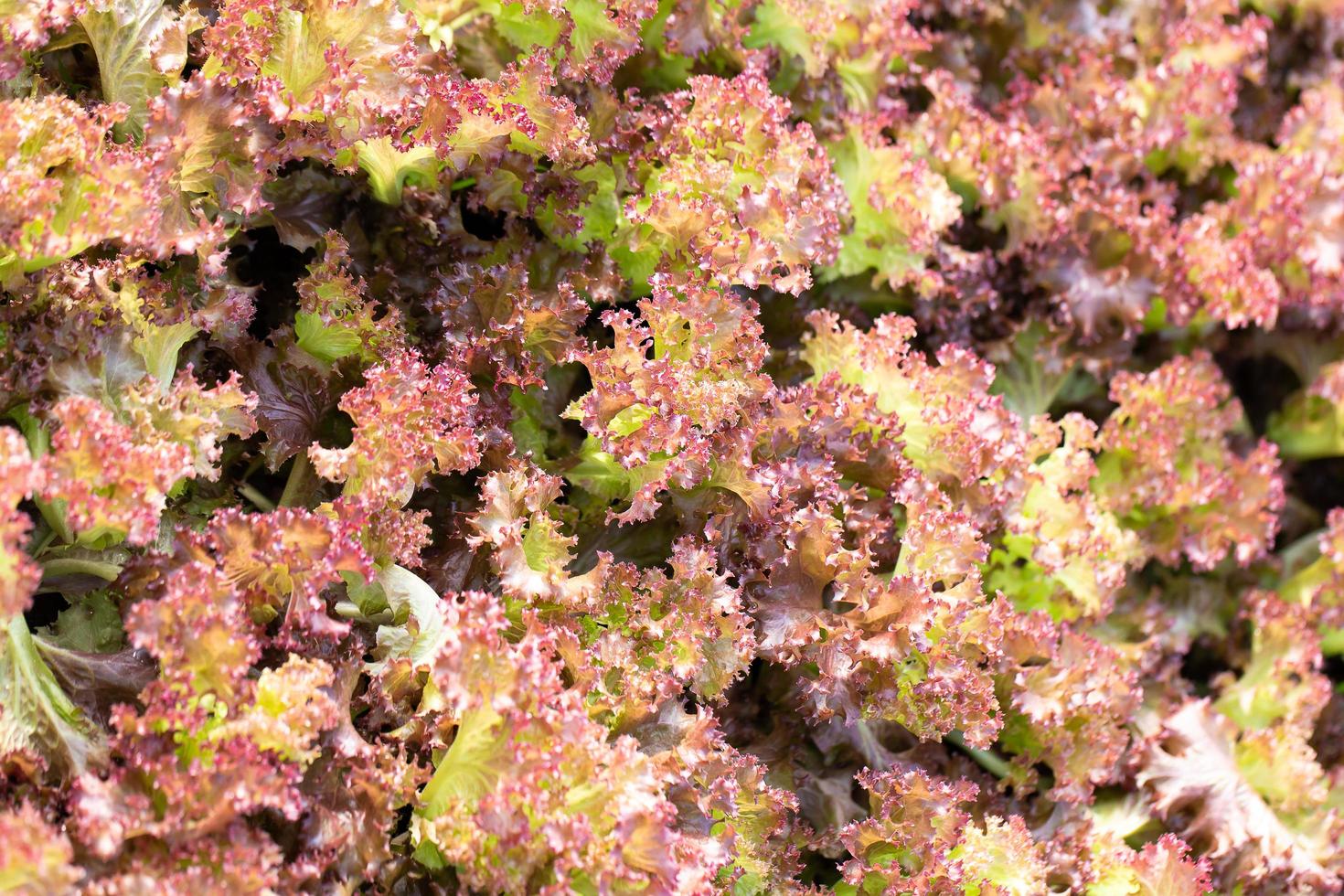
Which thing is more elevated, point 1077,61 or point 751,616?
point 1077,61

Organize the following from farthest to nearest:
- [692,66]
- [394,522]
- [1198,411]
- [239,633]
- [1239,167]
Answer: [1239,167] < [1198,411] < [692,66] < [394,522] < [239,633]

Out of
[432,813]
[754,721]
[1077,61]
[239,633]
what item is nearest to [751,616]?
[754,721]

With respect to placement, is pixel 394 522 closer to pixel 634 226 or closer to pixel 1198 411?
pixel 634 226

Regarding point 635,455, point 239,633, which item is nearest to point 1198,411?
point 635,455

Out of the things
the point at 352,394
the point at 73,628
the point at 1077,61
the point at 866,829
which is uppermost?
the point at 1077,61

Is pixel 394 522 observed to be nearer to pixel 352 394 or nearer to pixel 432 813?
pixel 352 394

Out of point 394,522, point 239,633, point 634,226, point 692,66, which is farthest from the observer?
point 692,66

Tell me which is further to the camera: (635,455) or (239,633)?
(635,455)
